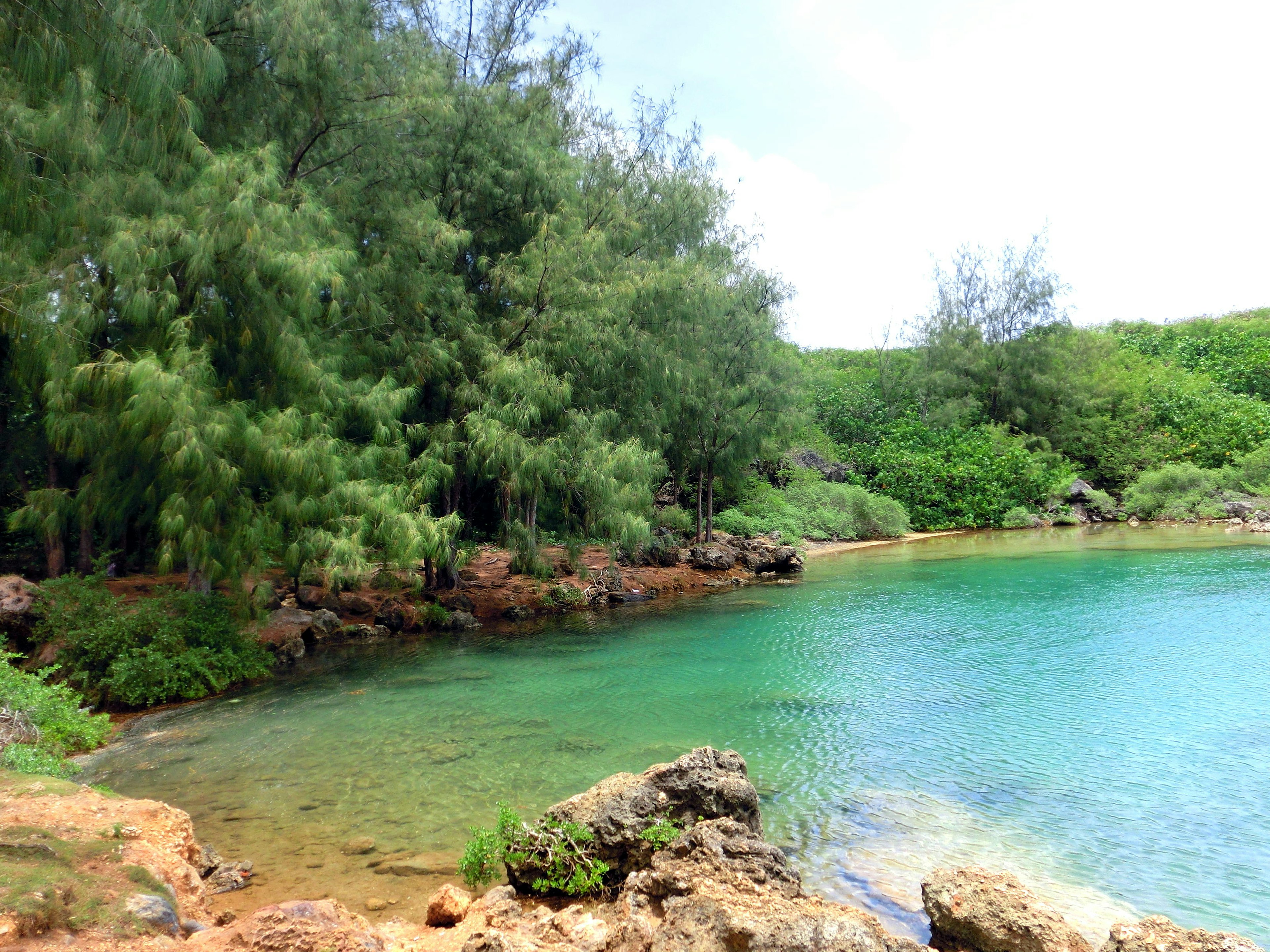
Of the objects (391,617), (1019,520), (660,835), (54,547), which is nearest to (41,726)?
(660,835)

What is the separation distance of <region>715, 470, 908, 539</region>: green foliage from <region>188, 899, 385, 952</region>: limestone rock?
2429 centimetres

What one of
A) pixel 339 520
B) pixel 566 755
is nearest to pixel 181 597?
pixel 339 520

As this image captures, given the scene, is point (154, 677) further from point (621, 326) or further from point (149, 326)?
point (621, 326)

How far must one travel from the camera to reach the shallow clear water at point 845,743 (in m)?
5.71

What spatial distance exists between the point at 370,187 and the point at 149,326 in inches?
231

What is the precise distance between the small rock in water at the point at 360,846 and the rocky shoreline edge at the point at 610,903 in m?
0.85

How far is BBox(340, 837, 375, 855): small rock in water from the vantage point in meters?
5.97

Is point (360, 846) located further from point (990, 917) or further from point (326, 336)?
point (326, 336)

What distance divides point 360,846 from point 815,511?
26.8 meters

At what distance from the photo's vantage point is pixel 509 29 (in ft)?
58.0

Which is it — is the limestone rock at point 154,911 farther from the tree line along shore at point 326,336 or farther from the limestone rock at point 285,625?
the limestone rock at point 285,625

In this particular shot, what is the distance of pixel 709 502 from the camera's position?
25.2 meters

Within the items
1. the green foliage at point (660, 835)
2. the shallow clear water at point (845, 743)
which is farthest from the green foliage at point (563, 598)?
the green foliage at point (660, 835)

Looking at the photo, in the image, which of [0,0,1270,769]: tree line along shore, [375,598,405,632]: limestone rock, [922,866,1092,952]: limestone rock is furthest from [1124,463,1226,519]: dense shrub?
[922,866,1092,952]: limestone rock
